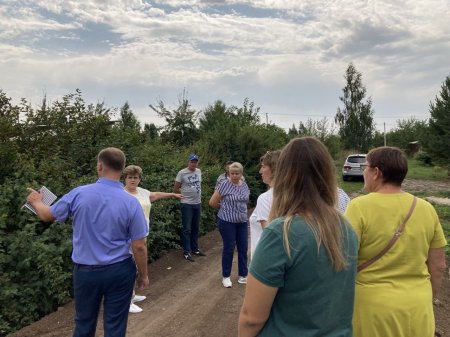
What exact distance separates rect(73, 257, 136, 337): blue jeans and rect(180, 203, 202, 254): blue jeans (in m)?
4.87

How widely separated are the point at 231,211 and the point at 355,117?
49.5 m

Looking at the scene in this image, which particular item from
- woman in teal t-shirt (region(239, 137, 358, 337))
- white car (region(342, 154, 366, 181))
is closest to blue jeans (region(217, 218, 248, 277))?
woman in teal t-shirt (region(239, 137, 358, 337))

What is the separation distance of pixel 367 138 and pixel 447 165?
24.3 meters

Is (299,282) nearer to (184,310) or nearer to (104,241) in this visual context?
(104,241)

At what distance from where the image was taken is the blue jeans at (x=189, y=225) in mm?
8547

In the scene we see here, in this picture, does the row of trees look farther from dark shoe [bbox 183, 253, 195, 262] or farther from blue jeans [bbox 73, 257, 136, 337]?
blue jeans [bbox 73, 257, 136, 337]


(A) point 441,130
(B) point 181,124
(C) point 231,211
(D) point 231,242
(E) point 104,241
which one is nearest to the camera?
(E) point 104,241

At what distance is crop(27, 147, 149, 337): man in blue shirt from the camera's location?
3496 millimetres

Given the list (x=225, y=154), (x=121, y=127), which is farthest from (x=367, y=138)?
(x=121, y=127)

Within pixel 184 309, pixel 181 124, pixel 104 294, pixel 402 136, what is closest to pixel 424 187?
pixel 181 124

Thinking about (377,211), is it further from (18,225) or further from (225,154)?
(225,154)

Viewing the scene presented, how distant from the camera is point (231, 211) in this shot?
257 inches

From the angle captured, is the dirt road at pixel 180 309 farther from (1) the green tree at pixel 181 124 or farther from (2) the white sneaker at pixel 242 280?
(1) the green tree at pixel 181 124

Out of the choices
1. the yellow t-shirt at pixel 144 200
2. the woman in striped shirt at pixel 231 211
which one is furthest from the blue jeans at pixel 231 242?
the yellow t-shirt at pixel 144 200
